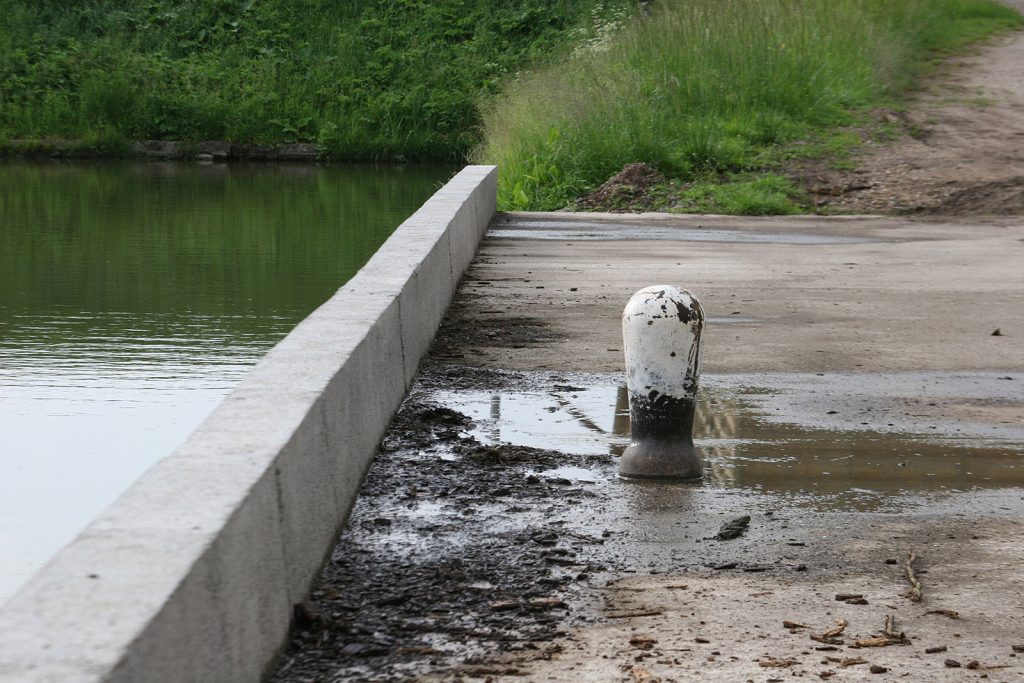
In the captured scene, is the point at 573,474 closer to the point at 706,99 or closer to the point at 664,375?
the point at 664,375

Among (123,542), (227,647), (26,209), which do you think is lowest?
(26,209)

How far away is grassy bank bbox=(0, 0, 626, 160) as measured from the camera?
32781 millimetres

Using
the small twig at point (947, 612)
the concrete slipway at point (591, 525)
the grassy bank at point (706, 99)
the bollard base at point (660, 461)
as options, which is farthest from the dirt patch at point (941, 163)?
the small twig at point (947, 612)

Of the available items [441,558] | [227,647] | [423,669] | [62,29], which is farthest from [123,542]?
[62,29]

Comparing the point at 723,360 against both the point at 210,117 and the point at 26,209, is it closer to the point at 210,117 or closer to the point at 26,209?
the point at 26,209

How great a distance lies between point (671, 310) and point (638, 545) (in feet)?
4.15

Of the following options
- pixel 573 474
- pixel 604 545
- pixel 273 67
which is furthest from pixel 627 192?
pixel 273 67

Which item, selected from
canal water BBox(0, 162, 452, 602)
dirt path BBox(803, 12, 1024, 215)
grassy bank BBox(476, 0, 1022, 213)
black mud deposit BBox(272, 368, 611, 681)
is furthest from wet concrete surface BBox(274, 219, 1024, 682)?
grassy bank BBox(476, 0, 1022, 213)

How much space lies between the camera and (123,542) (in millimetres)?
3123

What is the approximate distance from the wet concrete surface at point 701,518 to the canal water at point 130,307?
1468mm

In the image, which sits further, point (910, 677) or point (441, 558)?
point (441, 558)

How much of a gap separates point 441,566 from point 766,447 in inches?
81.2

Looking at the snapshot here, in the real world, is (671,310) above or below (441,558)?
above

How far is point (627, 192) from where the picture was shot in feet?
55.7
